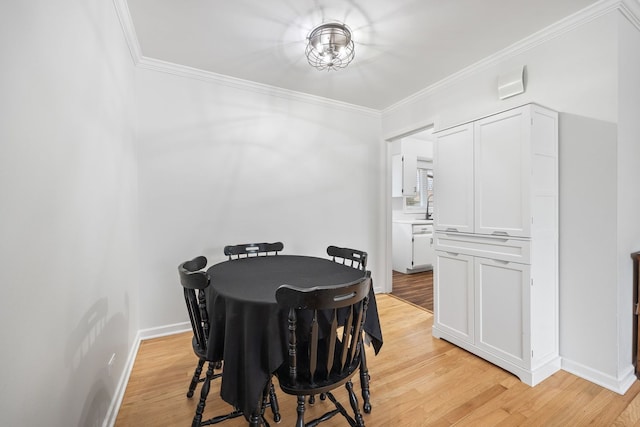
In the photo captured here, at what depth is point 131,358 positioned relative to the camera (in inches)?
86.7

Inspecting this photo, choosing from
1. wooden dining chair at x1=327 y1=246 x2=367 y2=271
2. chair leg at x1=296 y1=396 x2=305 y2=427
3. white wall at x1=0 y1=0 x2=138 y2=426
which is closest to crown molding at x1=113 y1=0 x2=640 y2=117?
white wall at x1=0 y1=0 x2=138 y2=426

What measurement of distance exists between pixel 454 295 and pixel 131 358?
112 inches

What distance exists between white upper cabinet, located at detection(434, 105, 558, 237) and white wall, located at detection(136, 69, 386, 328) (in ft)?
4.72

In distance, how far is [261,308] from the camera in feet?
4.07

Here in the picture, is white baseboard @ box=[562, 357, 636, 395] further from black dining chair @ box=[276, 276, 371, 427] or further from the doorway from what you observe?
the doorway

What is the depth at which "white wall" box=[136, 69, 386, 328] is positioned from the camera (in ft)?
8.83

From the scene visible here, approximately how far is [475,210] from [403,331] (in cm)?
142

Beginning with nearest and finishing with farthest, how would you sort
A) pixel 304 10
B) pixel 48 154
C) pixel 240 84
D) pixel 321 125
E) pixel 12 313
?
pixel 12 313, pixel 48 154, pixel 304 10, pixel 240 84, pixel 321 125

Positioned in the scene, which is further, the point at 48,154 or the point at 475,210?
the point at 475,210

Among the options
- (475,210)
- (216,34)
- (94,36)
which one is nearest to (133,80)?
(216,34)

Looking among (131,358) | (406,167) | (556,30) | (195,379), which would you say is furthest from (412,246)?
(131,358)

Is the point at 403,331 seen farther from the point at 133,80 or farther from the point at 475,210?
the point at 133,80

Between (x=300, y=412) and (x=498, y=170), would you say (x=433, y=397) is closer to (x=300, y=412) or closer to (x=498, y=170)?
(x=300, y=412)

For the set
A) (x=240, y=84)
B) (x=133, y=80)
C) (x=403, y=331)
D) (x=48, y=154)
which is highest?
(x=240, y=84)
